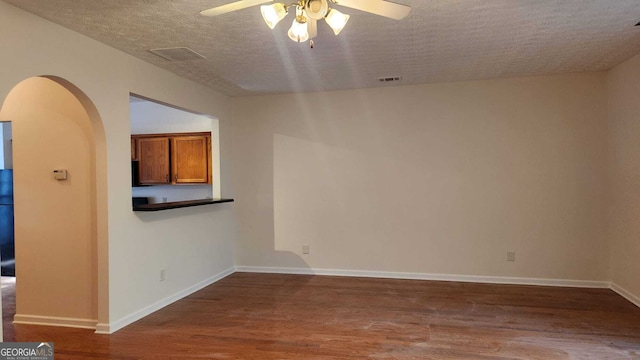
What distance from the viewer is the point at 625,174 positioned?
399 cm

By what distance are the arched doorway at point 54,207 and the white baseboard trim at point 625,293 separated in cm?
500

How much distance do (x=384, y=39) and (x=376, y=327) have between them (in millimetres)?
2426

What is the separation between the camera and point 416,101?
4855 millimetres

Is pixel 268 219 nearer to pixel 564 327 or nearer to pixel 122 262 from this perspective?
pixel 122 262

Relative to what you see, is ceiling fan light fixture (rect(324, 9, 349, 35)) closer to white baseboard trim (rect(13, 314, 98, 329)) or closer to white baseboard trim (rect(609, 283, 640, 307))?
white baseboard trim (rect(13, 314, 98, 329))

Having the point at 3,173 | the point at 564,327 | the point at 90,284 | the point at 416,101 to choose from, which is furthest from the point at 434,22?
the point at 3,173

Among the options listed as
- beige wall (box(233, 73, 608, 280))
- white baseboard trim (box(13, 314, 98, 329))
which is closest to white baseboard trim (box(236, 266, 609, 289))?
beige wall (box(233, 73, 608, 280))

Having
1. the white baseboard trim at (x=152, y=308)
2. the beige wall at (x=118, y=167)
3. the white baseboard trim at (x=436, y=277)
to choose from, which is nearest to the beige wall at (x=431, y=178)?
the white baseboard trim at (x=436, y=277)

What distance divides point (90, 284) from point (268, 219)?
2.37 meters

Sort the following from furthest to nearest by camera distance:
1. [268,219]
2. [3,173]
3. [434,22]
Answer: [3,173] → [268,219] → [434,22]

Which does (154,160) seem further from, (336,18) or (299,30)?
(336,18)

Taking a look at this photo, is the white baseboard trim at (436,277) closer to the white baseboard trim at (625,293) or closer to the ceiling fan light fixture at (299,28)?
the white baseboard trim at (625,293)

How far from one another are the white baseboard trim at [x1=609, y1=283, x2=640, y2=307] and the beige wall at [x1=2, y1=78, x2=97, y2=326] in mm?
5049

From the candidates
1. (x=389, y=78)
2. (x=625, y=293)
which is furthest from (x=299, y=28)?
(x=625, y=293)
